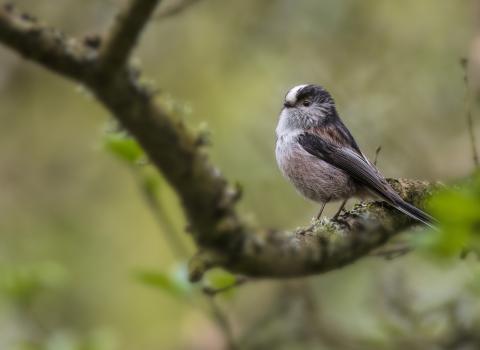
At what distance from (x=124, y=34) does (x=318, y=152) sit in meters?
4.16

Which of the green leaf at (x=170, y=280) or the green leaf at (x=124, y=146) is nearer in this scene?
the green leaf at (x=124, y=146)

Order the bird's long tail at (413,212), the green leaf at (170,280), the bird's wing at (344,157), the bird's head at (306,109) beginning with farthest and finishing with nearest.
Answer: the bird's head at (306,109) < the bird's wing at (344,157) < the green leaf at (170,280) < the bird's long tail at (413,212)

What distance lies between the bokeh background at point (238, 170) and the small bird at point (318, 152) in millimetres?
979

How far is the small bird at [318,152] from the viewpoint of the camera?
5.70 metres

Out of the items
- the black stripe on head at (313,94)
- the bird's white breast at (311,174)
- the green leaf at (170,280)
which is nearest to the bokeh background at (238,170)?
the green leaf at (170,280)

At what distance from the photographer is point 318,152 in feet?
20.0

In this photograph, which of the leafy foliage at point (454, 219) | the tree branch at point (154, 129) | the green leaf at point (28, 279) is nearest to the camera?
the leafy foliage at point (454, 219)

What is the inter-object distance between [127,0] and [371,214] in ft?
7.46

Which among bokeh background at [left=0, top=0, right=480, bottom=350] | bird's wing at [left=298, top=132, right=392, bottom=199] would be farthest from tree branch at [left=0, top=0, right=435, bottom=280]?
bird's wing at [left=298, top=132, right=392, bottom=199]

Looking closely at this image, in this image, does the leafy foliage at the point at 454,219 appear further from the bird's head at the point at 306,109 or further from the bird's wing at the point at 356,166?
the bird's head at the point at 306,109

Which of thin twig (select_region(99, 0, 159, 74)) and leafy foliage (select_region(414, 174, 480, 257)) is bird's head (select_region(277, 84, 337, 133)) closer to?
thin twig (select_region(99, 0, 159, 74))

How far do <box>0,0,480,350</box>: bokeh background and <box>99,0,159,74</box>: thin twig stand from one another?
2.64 metres

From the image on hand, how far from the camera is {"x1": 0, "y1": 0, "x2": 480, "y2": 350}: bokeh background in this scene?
6277 millimetres

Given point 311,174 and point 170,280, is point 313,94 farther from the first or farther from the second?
point 170,280
